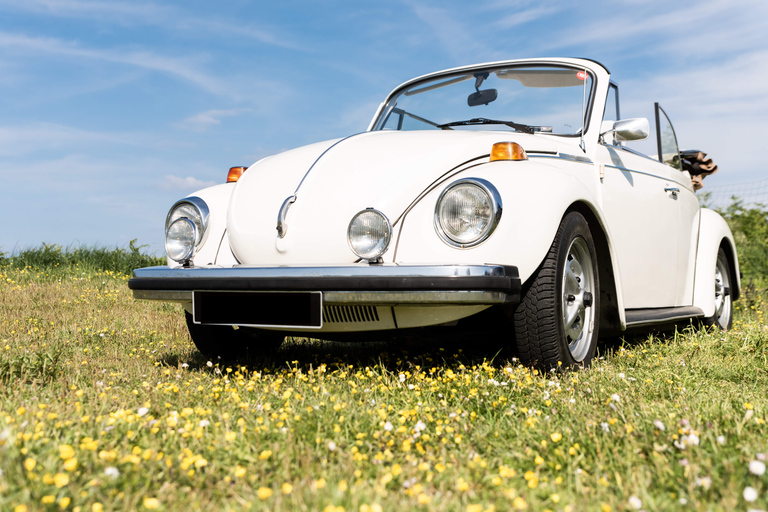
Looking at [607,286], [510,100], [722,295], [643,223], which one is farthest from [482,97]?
[722,295]

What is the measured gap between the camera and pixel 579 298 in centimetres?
342

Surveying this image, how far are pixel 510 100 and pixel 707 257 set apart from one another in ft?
7.24

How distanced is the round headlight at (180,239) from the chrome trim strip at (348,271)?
30 cm

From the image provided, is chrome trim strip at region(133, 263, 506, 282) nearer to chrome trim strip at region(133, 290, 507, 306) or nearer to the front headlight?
chrome trim strip at region(133, 290, 507, 306)

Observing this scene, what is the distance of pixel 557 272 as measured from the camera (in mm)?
2973

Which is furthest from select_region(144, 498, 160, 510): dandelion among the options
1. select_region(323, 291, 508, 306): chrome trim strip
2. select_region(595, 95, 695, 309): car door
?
select_region(595, 95, 695, 309): car door

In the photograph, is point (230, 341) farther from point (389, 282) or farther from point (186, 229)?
point (389, 282)

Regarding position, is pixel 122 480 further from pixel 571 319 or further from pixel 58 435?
pixel 571 319

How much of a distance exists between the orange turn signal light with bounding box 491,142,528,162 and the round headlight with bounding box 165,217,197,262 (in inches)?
62.5

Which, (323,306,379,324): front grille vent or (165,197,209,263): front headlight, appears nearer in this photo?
(323,306,379,324): front grille vent

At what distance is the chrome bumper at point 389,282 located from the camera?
2639 millimetres

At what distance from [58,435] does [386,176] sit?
5.52 ft

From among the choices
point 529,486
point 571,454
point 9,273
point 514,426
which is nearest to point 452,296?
point 514,426

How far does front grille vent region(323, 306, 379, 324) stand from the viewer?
3.00m
